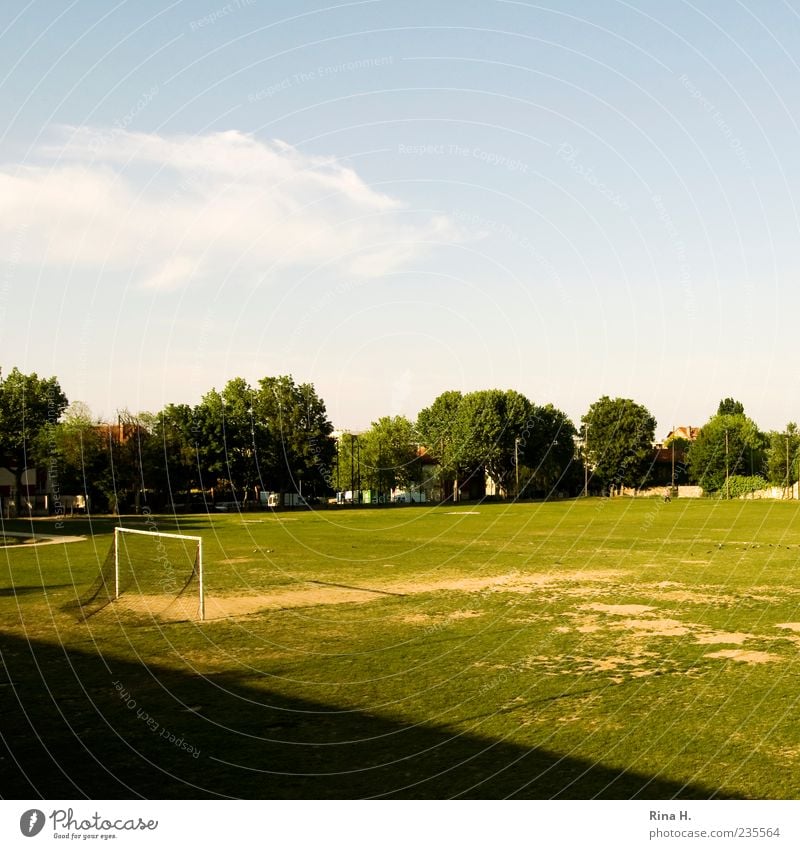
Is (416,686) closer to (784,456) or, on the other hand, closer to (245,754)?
(245,754)

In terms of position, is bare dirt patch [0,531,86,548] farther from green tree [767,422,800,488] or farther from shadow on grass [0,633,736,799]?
green tree [767,422,800,488]

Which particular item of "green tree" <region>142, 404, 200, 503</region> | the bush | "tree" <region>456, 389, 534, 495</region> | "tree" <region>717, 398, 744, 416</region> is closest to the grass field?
"green tree" <region>142, 404, 200, 503</region>

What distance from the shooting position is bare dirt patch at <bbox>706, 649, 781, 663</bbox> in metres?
15.5

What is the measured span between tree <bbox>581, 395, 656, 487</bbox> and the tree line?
16 centimetres

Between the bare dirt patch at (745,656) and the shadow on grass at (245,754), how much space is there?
6.68 metres

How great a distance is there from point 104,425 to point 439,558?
177 ft

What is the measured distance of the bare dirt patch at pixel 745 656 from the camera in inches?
612

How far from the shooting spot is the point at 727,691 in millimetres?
13320

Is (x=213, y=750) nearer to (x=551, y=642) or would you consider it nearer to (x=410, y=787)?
(x=410, y=787)

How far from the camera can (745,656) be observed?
15914 millimetres

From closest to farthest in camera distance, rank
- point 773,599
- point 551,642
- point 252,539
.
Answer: point 551,642
point 773,599
point 252,539

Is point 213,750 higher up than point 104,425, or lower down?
lower down
